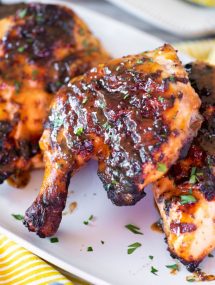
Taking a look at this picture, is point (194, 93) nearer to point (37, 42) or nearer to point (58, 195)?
point (58, 195)

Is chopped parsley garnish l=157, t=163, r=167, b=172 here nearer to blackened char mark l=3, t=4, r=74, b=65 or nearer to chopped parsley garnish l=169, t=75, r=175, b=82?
chopped parsley garnish l=169, t=75, r=175, b=82

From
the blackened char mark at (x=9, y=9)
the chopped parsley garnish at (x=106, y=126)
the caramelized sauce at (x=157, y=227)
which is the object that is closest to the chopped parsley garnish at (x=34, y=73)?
the blackened char mark at (x=9, y=9)

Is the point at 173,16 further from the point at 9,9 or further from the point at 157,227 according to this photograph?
the point at 157,227

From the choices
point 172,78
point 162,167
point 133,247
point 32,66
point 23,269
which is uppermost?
point 172,78

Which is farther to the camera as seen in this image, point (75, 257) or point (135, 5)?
point (135, 5)

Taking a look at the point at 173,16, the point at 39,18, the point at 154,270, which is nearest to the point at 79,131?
the point at 154,270

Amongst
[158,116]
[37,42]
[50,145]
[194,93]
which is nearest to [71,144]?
[50,145]

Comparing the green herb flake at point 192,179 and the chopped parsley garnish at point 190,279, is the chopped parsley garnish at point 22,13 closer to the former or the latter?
the green herb flake at point 192,179
